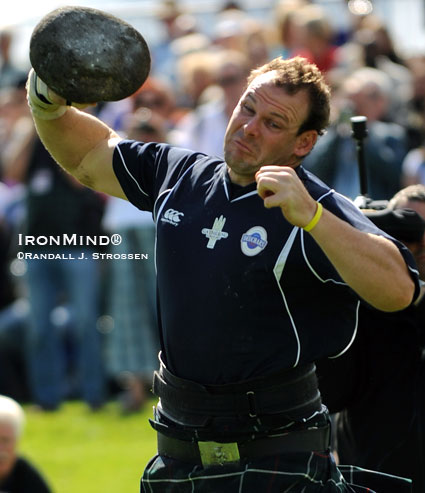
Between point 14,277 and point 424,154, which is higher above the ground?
point 424,154

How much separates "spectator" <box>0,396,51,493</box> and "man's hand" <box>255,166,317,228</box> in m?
3.39

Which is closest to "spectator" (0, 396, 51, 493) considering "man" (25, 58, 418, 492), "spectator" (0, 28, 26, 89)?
"man" (25, 58, 418, 492)

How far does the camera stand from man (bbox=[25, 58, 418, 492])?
13.7ft

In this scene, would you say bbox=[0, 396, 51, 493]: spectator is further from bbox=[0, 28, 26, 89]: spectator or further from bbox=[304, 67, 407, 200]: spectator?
bbox=[0, 28, 26, 89]: spectator

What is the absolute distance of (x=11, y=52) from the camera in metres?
13.6

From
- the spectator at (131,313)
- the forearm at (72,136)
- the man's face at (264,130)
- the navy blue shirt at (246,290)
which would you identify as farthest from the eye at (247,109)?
the spectator at (131,313)

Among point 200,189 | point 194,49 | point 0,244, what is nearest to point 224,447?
point 200,189

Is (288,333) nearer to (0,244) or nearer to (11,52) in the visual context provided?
(0,244)

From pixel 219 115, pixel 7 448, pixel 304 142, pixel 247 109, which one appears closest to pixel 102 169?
pixel 247 109

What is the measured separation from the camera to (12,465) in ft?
22.4

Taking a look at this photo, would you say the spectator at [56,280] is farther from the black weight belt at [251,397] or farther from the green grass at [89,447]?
the black weight belt at [251,397]

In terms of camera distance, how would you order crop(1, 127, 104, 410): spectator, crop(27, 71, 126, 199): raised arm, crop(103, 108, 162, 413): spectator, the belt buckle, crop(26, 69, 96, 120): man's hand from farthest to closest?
crop(1, 127, 104, 410): spectator
crop(103, 108, 162, 413): spectator
crop(27, 71, 126, 199): raised arm
crop(26, 69, 96, 120): man's hand
the belt buckle

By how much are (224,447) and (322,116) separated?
1290mm

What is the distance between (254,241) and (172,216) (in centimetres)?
40
